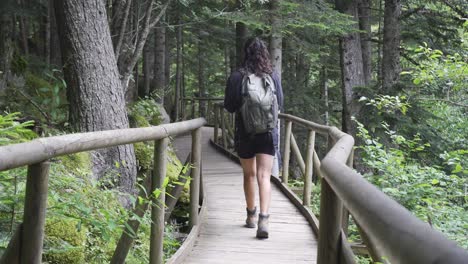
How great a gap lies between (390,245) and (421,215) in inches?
193

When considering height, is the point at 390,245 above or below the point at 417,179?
above

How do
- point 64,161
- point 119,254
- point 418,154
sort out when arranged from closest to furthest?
point 119,254, point 64,161, point 418,154

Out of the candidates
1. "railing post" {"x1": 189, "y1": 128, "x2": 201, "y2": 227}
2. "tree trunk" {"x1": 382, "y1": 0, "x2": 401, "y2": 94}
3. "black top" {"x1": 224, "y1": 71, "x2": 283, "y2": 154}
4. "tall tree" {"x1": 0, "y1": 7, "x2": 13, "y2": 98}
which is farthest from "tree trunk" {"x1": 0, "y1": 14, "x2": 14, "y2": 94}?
"tree trunk" {"x1": 382, "y1": 0, "x2": 401, "y2": 94}

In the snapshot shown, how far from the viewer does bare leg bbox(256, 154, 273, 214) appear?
5.38m

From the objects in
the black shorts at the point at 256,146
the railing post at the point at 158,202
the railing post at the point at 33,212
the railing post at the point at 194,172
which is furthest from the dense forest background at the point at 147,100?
the black shorts at the point at 256,146

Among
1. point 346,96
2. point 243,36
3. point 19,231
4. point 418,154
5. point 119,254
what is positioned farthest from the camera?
point 243,36

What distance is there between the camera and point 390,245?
2.86ft

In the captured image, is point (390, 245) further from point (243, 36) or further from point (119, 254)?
point (243, 36)

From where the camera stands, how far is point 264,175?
544 cm

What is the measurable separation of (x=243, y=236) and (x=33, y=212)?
3830 millimetres

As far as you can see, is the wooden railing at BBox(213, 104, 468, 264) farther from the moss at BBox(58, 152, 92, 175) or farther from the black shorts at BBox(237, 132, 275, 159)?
the moss at BBox(58, 152, 92, 175)

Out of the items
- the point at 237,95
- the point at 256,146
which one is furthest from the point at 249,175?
the point at 237,95

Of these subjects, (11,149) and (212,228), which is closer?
(11,149)

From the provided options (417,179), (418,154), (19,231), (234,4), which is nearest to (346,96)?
(418,154)
